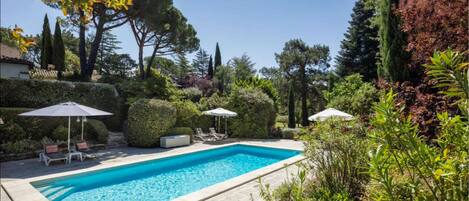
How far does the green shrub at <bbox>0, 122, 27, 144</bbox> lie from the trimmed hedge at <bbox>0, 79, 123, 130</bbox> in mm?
2440

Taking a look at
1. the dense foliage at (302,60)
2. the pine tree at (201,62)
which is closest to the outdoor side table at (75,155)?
the dense foliage at (302,60)

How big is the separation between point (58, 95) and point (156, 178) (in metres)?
10.4

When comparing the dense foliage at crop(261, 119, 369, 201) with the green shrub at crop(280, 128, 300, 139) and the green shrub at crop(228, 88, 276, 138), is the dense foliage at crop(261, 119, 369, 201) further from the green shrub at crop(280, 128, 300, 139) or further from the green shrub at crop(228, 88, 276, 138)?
the green shrub at crop(280, 128, 300, 139)

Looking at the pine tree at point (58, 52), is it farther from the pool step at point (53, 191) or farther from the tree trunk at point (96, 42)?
the pool step at point (53, 191)

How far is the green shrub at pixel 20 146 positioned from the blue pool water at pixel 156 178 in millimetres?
5170

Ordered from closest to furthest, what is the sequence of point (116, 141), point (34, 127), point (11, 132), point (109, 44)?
point (11, 132)
point (34, 127)
point (116, 141)
point (109, 44)

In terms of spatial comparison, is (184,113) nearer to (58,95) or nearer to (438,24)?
(58,95)

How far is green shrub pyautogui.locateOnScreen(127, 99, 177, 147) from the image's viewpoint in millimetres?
15109

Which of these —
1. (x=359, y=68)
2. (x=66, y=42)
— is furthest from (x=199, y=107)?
(x=66, y=42)

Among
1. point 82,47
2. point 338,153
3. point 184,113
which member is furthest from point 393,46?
point 82,47

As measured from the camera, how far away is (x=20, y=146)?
12.2 metres

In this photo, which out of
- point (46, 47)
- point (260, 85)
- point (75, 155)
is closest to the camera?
point (75, 155)

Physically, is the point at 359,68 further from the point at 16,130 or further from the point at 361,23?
the point at 16,130

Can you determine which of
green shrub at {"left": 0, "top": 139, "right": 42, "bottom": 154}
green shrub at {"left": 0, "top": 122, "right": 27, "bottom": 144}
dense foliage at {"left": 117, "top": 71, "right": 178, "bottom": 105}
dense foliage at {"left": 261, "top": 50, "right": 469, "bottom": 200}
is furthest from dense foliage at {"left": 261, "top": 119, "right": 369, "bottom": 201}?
dense foliage at {"left": 117, "top": 71, "right": 178, "bottom": 105}
